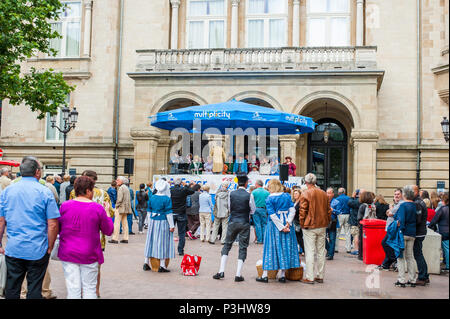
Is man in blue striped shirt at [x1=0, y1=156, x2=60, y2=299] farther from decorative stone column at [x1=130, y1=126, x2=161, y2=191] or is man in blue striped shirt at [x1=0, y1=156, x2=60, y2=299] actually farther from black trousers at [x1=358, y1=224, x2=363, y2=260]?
decorative stone column at [x1=130, y1=126, x2=161, y2=191]

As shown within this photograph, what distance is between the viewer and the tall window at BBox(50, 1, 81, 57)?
27.6 m

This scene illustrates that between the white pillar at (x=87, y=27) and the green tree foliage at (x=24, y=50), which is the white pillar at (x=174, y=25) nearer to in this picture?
the white pillar at (x=87, y=27)

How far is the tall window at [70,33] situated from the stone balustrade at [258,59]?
22.6ft

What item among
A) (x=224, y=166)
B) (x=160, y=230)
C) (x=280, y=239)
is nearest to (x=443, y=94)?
(x=224, y=166)

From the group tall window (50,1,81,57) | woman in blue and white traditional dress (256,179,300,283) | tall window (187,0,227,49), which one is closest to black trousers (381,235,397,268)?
woman in blue and white traditional dress (256,179,300,283)

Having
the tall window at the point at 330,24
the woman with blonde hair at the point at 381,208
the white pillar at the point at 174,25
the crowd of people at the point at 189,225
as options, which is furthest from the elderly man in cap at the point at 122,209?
the tall window at the point at 330,24

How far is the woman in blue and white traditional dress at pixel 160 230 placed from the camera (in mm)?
9703

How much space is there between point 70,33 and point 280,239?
75.9 feet

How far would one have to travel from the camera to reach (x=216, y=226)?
14.8 m

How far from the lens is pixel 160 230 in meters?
9.75

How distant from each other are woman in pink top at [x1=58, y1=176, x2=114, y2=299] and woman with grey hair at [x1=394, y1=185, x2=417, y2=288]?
5383 millimetres

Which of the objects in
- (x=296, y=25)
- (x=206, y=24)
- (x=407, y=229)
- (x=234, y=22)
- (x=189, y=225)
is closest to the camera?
(x=407, y=229)

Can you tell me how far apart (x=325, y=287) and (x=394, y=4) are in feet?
65.2

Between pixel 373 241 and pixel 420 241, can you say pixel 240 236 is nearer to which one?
pixel 420 241
